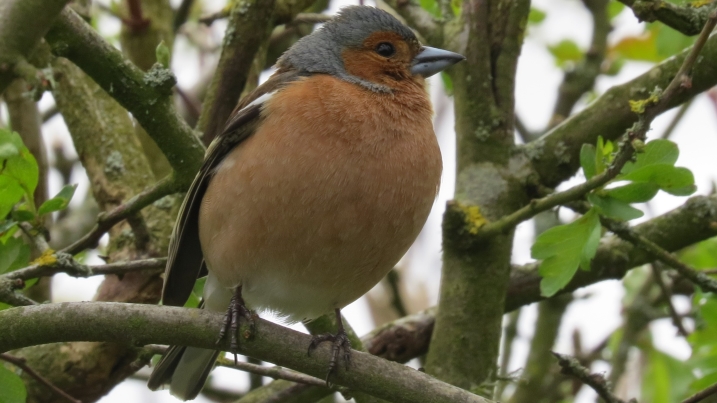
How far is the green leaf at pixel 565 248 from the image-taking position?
13.0 ft

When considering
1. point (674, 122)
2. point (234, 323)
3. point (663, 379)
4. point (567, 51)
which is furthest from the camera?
point (567, 51)

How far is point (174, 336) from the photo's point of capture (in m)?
3.48

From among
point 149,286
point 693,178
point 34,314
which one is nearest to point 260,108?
point 149,286

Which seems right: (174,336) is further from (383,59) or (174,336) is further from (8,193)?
(383,59)

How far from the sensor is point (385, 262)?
436cm

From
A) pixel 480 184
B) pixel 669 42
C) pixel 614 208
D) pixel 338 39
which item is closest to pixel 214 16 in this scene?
pixel 338 39

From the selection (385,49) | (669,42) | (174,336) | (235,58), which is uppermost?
(669,42)

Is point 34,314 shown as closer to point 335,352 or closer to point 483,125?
point 335,352

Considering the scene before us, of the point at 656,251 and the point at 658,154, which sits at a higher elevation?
the point at 658,154

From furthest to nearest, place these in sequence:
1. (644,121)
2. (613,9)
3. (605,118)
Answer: (613,9)
(605,118)
(644,121)

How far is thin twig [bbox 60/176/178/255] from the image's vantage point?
4480 mm

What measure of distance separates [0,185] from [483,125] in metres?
2.65

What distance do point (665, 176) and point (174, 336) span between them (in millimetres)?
2138

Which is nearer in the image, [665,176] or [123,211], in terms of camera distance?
[665,176]
